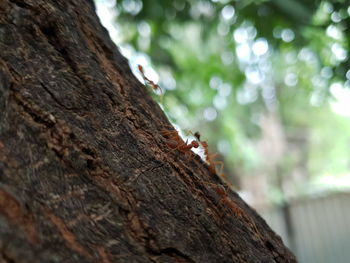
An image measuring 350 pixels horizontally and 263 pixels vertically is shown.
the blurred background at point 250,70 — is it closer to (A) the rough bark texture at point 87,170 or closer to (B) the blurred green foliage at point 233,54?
(B) the blurred green foliage at point 233,54

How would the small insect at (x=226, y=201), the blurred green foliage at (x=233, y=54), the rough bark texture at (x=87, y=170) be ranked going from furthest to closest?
the blurred green foliage at (x=233, y=54) < the small insect at (x=226, y=201) < the rough bark texture at (x=87, y=170)

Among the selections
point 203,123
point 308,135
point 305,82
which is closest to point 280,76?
point 203,123

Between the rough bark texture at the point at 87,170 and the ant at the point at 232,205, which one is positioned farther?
the ant at the point at 232,205

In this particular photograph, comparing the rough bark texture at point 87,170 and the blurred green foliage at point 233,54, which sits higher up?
the blurred green foliage at point 233,54

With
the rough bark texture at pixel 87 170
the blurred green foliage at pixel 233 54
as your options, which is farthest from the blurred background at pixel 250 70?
the rough bark texture at pixel 87 170

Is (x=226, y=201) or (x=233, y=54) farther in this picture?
(x=233, y=54)

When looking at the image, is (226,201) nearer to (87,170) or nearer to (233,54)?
(87,170)

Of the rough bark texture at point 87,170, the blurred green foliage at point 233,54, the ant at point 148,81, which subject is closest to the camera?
the rough bark texture at point 87,170

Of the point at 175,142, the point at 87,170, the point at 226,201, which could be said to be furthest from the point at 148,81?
the point at 87,170

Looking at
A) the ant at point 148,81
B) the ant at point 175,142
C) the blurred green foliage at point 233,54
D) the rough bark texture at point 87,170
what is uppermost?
the blurred green foliage at point 233,54
